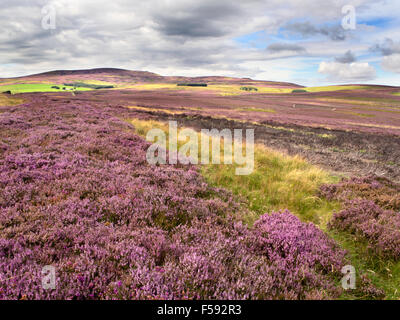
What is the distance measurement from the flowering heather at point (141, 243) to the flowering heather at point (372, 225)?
1013 millimetres

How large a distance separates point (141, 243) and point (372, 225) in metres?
4.79

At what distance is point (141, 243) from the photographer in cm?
346

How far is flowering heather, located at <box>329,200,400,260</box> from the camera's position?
431 cm

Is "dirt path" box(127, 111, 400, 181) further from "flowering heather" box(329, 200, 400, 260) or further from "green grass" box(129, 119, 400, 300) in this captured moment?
"flowering heather" box(329, 200, 400, 260)

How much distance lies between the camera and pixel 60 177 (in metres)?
5.90

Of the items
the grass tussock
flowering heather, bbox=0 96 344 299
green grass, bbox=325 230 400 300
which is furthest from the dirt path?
flowering heather, bbox=0 96 344 299

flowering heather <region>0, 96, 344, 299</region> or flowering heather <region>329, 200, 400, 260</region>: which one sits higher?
flowering heather <region>0, 96, 344, 299</region>

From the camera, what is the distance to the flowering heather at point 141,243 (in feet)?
8.55

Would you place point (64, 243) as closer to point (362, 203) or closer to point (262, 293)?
point (262, 293)

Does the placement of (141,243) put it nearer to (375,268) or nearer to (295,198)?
(375,268)

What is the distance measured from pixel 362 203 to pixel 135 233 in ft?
20.2

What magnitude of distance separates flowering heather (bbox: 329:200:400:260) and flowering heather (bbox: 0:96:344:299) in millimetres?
1013
